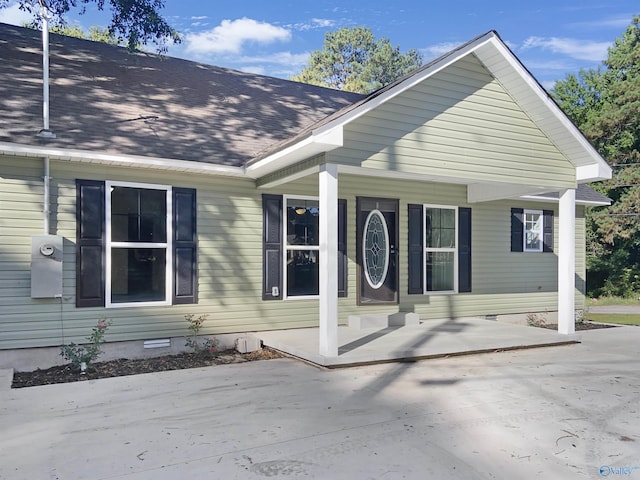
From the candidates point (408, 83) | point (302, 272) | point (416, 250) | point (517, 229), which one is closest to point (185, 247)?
point (302, 272)

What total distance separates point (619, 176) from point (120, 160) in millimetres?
20551

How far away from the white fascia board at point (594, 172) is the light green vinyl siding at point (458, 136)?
0.41ft

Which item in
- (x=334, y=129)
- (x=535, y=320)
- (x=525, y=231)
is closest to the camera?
(x=334, y=129)

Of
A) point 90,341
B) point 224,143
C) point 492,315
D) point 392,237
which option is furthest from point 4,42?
point 492,315

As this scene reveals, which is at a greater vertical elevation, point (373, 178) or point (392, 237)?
point (373, 178)

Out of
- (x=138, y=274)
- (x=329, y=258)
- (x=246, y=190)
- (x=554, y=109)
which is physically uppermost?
(x=554, y=109)

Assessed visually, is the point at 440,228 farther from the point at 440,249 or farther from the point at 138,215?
the point at 138,215

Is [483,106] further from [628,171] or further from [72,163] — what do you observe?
[628,171]

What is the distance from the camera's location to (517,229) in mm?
10102

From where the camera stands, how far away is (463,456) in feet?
10.7

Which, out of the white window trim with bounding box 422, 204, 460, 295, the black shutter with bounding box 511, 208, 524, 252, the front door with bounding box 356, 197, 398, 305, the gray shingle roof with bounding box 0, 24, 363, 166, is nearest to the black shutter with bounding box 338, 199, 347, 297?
the front door with bounding box 356, 197, 398, 305

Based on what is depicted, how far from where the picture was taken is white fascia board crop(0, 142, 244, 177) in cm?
546

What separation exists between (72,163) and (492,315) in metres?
7.96

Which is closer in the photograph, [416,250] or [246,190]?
[246,190]
